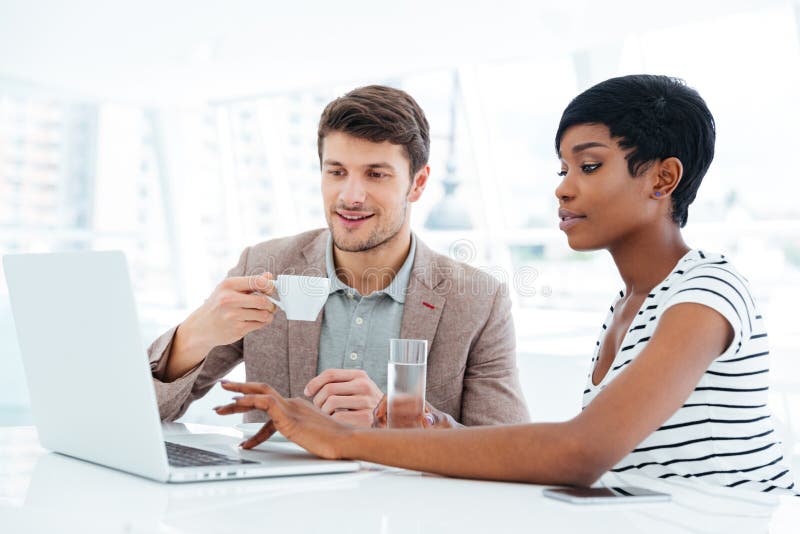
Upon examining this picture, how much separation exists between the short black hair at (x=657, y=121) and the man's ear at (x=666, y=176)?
0.5 inches

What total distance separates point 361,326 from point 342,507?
1158 mm

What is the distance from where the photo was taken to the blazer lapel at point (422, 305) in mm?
2082

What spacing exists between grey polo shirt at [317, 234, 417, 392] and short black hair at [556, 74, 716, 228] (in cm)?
81

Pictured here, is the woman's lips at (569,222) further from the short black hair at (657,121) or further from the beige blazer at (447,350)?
the beige blazer at (447,350)

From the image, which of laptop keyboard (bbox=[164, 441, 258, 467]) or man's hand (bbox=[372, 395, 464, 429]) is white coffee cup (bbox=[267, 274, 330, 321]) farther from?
laptop keyboard (bbox=[164, 441, 258, 467])

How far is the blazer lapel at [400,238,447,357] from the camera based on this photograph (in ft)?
6.83

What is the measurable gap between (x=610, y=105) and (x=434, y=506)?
86 centimetres

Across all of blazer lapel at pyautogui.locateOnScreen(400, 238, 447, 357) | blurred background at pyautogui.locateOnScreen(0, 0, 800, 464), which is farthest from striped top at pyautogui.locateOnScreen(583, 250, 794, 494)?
blurred background at pyautogui.locateOnScreen(0, 0, 800, 464)

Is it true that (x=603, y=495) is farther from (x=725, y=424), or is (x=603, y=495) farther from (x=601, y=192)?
(x=601, y=192)

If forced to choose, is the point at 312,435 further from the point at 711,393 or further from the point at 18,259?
the point at 711,393

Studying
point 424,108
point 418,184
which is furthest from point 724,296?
point 424,108

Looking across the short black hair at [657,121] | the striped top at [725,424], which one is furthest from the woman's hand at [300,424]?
the short black hair at [657,121]

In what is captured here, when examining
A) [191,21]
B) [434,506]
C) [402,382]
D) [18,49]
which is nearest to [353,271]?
[402,382]

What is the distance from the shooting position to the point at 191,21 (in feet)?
21.8
